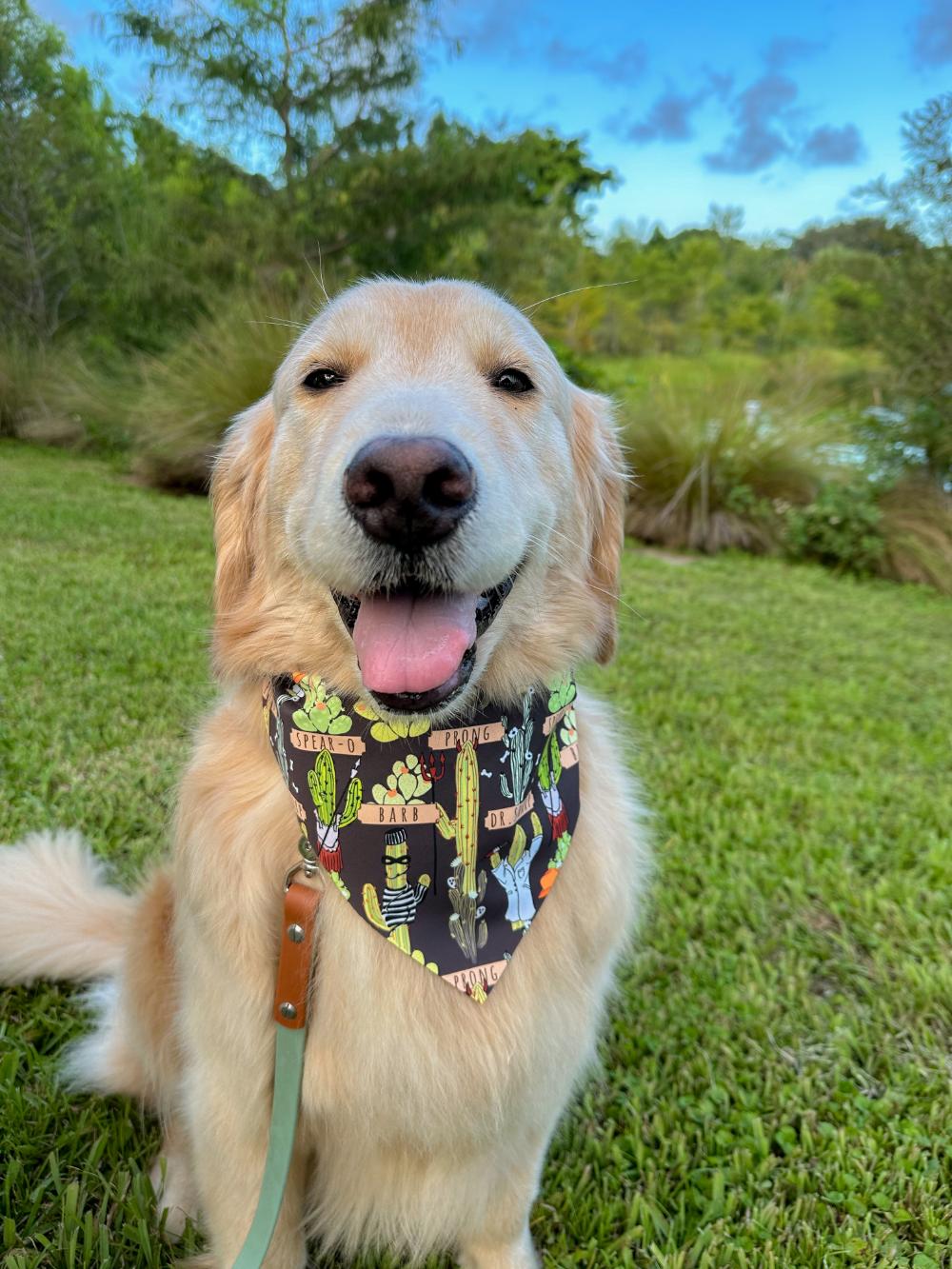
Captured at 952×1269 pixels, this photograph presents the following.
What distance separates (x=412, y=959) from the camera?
136cm

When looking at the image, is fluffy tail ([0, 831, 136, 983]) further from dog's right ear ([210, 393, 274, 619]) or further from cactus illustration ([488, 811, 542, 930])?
cactus illustration ([488, 811, 542, 930])

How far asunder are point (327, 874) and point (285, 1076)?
0.33m

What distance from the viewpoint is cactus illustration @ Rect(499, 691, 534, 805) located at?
4.69ft

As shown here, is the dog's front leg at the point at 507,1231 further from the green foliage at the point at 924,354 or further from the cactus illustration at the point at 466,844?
the green foliage at the point at 924,354

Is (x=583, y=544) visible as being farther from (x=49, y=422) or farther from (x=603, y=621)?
(x=49, y=422)

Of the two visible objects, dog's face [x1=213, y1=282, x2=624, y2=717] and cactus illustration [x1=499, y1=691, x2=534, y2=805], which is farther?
cactus illustration [x1=499, y1=691, x2=534, y2=805]

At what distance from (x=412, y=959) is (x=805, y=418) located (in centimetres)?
1011

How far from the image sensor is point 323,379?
1.60m

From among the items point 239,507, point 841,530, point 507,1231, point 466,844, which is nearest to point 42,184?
point 841,530

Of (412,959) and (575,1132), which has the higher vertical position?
(412,959)

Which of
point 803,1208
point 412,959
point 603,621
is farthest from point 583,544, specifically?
point 803,1208

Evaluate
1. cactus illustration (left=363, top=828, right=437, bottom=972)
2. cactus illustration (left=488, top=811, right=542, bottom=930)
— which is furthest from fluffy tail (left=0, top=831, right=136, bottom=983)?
cactus illustration (left=488, top=811, right=542, bottom=930)

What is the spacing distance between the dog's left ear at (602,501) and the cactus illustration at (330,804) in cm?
66

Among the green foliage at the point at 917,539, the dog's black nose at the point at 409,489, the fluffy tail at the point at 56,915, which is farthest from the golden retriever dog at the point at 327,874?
the green foliage at the point at 917,539
